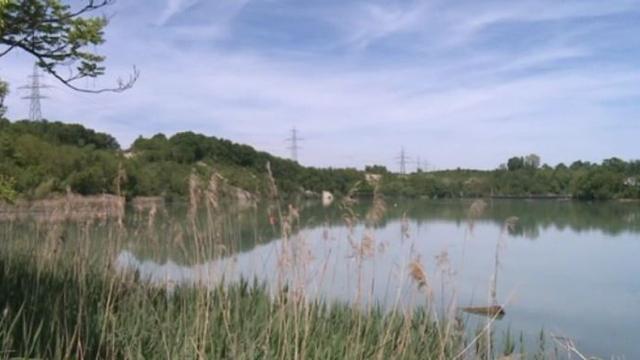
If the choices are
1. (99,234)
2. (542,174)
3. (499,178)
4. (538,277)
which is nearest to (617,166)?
(542,174)

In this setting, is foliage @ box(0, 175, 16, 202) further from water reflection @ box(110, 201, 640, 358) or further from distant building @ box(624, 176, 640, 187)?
distant building @ box(624, 176, 640, 187)

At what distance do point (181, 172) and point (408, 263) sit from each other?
1738 cm

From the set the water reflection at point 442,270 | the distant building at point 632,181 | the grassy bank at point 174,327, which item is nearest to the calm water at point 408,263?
the water reflection at point 442,270

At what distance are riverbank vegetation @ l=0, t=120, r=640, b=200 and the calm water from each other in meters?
0.53

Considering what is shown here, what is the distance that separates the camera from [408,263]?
3.95 meters

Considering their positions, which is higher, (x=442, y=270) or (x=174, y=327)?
(x=442, y=270)

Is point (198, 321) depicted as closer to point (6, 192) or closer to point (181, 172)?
point (6, 192)

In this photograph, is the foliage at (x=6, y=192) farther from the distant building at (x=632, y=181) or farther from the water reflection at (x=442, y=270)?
the distant building at (x=632, y=181)

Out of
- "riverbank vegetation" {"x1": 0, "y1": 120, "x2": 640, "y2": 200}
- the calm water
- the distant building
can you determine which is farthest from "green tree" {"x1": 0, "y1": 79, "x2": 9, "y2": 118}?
the distant building

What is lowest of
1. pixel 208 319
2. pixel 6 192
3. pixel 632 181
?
pixel 208 319

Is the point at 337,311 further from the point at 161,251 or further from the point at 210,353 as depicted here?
the point at 161,251

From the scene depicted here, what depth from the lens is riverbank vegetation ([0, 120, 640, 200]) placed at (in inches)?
251

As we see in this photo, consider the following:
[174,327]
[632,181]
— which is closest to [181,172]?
[174,327]

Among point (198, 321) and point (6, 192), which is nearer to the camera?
point (6, 192)
